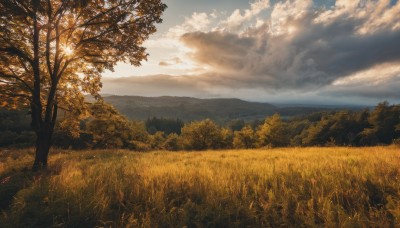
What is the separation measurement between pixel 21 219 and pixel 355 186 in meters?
7.35

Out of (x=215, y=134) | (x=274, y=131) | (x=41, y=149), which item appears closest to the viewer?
(x=41, y=149)

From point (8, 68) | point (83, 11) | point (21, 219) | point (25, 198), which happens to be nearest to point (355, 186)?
point (21, 219)

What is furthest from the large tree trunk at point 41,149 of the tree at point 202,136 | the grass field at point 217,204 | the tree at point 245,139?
the tree at point 245,139

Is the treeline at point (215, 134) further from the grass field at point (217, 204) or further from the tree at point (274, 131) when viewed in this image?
the grass field at point (217, 204)

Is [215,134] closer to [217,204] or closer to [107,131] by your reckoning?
[107,131]

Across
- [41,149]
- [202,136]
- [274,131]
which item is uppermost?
[41,149]

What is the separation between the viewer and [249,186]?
630 cm

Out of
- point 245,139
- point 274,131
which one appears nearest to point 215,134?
point 245,139

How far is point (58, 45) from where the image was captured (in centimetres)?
1207

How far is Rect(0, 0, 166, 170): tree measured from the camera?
11.0m

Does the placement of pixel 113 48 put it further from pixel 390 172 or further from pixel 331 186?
pixel 390 172

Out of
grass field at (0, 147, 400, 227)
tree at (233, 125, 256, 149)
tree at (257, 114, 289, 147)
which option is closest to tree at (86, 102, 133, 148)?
tree at (257, 114, 289, 147)

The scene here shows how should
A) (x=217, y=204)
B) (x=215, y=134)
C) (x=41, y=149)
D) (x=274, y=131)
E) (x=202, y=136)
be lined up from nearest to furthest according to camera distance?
(x=217, y=204) → (x=41, y=149) → (x=274, y=131) → (x=202, y=136) → (x=215, y=134)

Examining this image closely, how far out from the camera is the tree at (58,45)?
11039 millimetres
